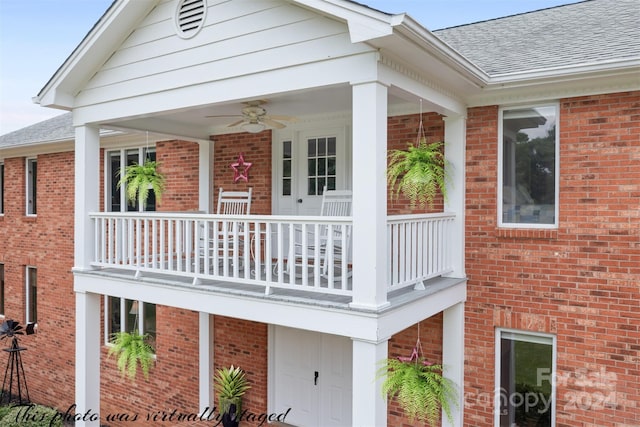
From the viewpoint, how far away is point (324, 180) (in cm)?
755

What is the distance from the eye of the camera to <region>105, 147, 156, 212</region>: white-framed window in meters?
9.50

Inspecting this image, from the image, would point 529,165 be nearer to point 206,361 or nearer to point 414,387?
point 414,387

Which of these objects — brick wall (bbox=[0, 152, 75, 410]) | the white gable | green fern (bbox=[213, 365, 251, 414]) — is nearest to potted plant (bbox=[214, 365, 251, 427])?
green fern (bbox=[213, 365, 251, 414])

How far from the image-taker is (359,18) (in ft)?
13.3

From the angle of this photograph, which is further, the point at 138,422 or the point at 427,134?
the point at 138,422

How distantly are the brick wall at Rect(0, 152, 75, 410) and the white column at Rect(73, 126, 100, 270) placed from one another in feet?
12.5

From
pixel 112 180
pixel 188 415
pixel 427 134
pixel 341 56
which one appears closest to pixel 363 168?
pixel 341 56

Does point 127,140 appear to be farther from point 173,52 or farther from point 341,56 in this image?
point 341,56

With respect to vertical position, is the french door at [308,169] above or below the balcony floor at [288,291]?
above

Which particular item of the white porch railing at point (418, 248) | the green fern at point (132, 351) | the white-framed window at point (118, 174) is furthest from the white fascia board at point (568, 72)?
the white-framed window at point (118, 174)

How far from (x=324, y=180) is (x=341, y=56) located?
126 inches

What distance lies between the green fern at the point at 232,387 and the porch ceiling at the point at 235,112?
13.2ft

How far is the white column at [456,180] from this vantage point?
5.93 m

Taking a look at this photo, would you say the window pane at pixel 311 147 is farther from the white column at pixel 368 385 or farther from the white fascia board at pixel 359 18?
the white column at pixel 368 385
